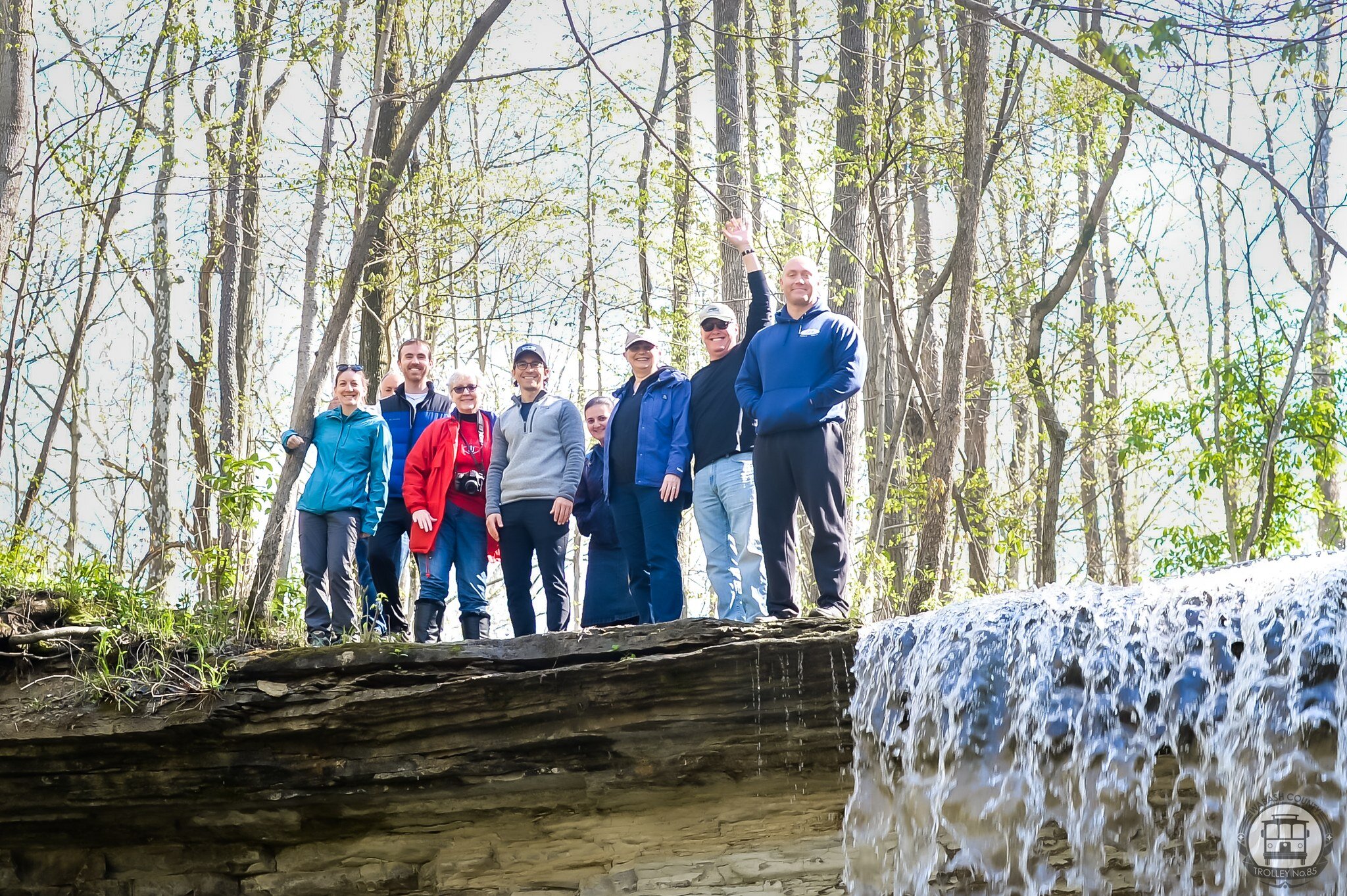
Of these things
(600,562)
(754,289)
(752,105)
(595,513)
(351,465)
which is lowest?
→ (600,562)

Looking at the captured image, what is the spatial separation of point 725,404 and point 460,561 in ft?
6.08

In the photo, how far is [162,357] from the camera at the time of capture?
1491 cm

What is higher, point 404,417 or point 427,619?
point 404,417

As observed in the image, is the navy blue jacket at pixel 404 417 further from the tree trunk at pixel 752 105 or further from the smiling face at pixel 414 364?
the tree trunk at pixel 752 105

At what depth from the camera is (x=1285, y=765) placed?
496 centimetres

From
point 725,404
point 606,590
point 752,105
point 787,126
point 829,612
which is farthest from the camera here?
point 752,105

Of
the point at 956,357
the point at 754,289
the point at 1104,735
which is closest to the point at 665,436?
the point at 754,289

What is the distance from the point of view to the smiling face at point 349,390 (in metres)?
6.91

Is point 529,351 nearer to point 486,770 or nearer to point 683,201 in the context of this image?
point 486,770

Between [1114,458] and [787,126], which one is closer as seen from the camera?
[787,126]

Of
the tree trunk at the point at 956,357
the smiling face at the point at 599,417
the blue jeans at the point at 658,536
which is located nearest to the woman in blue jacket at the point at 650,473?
the blue jeans at the point at 658,536

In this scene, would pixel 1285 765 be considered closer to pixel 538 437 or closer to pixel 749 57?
pixel 538 437

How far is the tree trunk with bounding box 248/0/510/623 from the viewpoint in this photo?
656cm

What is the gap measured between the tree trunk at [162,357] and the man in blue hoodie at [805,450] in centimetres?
844
